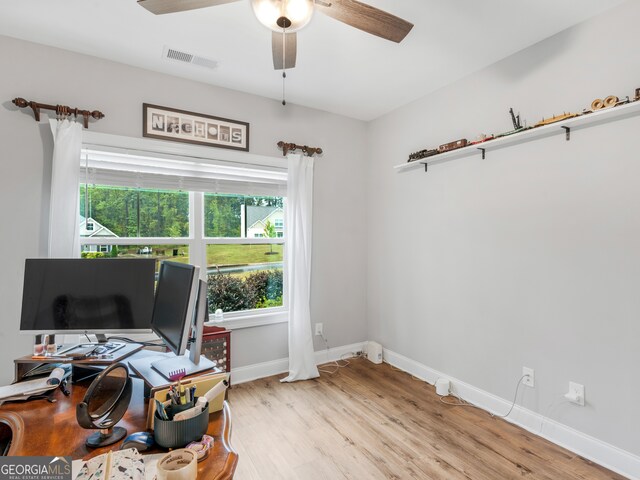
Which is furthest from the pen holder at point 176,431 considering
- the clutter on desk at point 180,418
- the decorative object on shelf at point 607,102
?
the decorative object on shelf at point 607,102

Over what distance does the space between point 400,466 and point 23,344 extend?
8.46 ft

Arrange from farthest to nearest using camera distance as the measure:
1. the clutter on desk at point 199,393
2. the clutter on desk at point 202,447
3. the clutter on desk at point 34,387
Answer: the clutter on desk at point 34,387, the clutter on desk at point 199,393, the clutter on desk at point 202,447

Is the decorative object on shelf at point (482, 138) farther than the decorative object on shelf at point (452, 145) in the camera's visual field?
No

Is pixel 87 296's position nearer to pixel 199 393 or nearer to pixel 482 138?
pixel 199 393

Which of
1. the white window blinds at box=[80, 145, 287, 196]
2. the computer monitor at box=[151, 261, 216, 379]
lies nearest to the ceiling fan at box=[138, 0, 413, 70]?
the computer monitor at box=[151, 261, 216, 379]

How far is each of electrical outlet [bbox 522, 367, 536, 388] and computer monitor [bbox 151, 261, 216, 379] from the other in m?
2.16

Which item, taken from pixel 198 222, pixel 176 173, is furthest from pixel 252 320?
pixel 176 173

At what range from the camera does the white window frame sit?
255cm

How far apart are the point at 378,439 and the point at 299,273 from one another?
1.52m

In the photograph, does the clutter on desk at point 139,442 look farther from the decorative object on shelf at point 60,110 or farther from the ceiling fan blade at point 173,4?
the decorative object on shelf at point 60,110

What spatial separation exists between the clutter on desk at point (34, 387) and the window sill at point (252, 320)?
58.8 inches

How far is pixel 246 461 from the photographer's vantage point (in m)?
2.01

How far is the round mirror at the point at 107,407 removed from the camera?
99 centimetres

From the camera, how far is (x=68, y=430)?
109 centimetres
